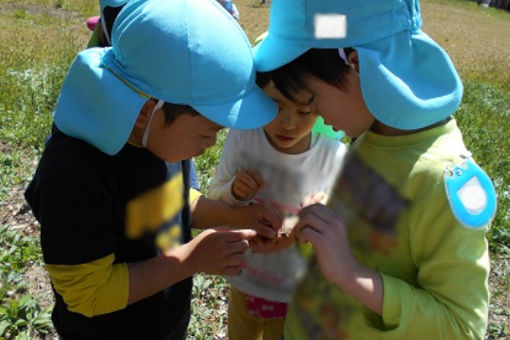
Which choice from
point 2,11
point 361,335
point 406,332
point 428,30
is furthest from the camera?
point 428,30

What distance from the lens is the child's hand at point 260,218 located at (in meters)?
1.80

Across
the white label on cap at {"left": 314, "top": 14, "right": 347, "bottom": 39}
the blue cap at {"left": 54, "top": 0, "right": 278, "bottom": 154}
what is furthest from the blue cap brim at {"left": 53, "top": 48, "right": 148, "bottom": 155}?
the white label on cap at {"left": 314, "top": 14, "right": 347, "bottom": 39}

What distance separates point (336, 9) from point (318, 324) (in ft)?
3.27

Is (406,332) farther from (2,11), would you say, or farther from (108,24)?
(2,11)

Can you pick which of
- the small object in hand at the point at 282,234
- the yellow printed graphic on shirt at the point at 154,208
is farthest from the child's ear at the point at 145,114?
the small object in hand at the point at 282,234

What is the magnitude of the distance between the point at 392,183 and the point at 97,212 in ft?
2.75

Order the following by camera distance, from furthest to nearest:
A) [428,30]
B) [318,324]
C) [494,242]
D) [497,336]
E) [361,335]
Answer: [428,30]
[494,242]
[497,336]
[318,324]
[361,335]

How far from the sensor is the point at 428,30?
720 inches

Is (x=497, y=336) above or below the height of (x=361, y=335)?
below

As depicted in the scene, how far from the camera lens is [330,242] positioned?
A: 1.25 meters

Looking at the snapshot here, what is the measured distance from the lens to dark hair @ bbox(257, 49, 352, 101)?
1370mm

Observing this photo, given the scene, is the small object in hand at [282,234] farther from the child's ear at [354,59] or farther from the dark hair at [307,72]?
the child's ear at [354,59]

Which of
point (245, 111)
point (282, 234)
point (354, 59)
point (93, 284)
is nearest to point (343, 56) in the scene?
point (354, 59)

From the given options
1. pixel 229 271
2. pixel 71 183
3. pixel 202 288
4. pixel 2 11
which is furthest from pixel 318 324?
pixel 2 11
